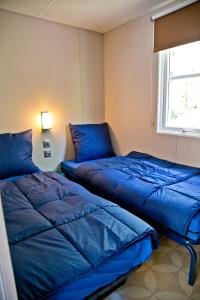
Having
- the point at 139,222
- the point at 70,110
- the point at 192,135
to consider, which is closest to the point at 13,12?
the point at 70,110

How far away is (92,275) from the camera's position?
1.02 meters

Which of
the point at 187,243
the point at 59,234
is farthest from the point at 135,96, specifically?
the point at 59,234

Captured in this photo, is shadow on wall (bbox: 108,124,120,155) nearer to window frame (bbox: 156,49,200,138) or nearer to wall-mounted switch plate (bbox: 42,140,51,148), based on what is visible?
window frame (bbox: 156,49,200,138)

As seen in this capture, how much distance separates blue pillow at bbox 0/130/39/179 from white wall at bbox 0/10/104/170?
235mm

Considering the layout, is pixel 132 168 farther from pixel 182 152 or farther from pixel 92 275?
pixel 92 275

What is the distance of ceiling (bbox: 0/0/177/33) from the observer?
208 cm

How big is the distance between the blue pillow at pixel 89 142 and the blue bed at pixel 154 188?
0.57 feet

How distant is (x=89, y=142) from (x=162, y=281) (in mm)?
1765

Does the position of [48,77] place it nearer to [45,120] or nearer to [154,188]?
[45,120]

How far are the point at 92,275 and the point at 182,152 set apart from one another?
171 centimetres


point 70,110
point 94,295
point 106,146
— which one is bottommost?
point 94,295

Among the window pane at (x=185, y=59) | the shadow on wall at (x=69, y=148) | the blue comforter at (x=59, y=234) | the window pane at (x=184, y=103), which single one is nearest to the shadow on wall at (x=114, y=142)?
the shadow on wall at (x=69, y=148)

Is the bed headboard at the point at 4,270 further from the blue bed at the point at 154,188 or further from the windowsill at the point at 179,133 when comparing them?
the windowsill at the point at 179,133

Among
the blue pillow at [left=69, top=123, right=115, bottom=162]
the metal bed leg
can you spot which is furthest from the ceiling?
the metal bed leg
